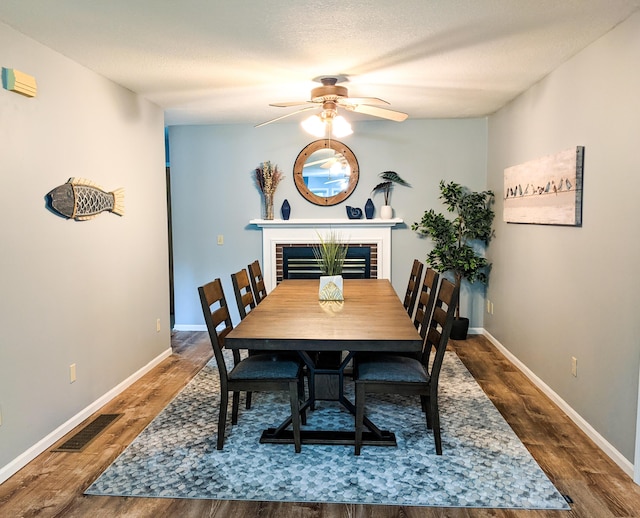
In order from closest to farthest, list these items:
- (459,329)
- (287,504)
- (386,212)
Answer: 1. (287,504)
2. (459,329)
3. (386,212)

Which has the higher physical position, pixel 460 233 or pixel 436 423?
pixel 460 233

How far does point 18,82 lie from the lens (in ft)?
8.60

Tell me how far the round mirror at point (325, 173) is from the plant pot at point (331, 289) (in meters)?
2.21

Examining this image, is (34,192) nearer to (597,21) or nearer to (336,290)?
(336,290)

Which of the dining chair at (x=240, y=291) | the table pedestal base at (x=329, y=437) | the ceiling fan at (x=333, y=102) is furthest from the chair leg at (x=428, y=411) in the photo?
the ceiling fan at (x=333, y=102)

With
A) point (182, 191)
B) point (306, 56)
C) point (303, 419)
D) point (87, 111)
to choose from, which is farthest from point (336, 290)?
point (182, 191)

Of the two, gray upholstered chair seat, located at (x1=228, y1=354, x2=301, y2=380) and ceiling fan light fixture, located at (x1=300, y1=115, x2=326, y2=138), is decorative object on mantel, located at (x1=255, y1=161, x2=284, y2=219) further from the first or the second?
gray upholstered chair seat, located at (x1=228, y1=354, x2=301, y2=380)

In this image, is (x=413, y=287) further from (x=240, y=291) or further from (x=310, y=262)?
(x=310, y=262)

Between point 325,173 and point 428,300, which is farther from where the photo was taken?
point 325,173

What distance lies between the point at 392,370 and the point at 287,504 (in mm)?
875

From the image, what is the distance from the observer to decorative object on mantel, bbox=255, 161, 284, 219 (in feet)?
17.9

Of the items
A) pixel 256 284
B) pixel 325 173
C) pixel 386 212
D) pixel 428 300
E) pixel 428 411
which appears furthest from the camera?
pixel 325 173

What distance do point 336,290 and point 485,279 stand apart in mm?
2488

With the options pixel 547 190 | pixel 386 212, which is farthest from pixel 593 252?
pixel 386 212
